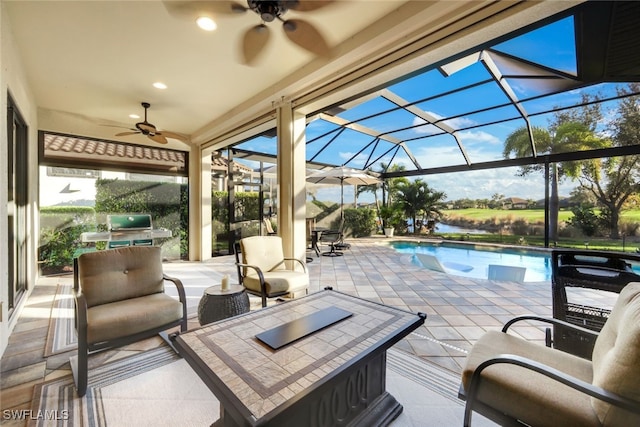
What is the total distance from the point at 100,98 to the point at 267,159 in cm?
375

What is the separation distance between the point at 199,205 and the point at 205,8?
16.6 feet

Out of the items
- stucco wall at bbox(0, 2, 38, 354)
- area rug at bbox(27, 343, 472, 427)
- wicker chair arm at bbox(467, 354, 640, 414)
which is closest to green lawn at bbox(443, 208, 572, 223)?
area rug at bbox(27, 343, 472, 427)

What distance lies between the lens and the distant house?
8531 mm

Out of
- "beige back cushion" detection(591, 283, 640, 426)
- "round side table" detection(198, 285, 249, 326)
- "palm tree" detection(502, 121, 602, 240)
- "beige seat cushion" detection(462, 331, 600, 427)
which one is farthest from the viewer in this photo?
"palm tree" detection(502, 121, 602, 240)

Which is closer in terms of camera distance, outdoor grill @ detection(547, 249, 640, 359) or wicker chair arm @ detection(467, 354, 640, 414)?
wicker chair arm @ detection(467, 354, 640, 414)

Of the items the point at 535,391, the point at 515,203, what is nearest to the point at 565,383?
the point at 535,391

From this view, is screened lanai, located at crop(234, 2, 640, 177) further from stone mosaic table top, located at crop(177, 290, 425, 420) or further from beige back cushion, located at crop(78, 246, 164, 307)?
beige back cushion, located at crop(78, 246, 164, 307)

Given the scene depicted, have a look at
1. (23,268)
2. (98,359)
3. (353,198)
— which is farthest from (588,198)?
(23,268)

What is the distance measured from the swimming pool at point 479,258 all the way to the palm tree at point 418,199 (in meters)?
1.74

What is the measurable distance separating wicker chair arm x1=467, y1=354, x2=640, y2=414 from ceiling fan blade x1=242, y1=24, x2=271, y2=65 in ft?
9.06

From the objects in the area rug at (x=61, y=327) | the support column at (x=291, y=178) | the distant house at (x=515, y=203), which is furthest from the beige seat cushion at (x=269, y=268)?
the distant house at (x=515, y=203)

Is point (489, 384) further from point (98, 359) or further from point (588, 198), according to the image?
point (588, 198)

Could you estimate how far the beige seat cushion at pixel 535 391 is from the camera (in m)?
1.05

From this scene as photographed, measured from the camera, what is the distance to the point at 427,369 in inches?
80.5
